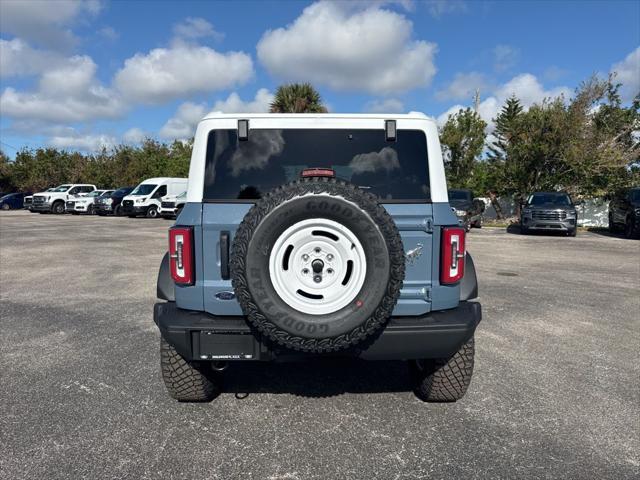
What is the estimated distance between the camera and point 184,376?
10.3ft

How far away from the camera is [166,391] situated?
137 inches

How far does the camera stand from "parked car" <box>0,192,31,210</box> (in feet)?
119

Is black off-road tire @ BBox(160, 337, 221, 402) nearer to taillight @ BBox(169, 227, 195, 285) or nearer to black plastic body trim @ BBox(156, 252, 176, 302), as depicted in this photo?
black plastic body trim @ BBox(156, 252, 176, 302)

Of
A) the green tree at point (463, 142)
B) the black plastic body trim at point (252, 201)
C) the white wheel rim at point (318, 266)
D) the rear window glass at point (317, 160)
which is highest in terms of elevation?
the green tree at point (463, 142)

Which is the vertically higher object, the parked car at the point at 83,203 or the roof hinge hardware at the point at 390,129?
the roof hinge hardware at the point at 390,129

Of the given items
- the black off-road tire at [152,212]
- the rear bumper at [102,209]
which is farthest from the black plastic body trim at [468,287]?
the rear bumper at [102,209]

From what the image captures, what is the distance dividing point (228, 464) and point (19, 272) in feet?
26.8

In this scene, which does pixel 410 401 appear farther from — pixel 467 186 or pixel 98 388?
pixel 467 186

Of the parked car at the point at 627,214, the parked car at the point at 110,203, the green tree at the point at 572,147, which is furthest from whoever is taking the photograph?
the parked car at the point at 110,203

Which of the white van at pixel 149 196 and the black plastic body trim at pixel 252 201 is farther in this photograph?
the white van at pixel 149 196

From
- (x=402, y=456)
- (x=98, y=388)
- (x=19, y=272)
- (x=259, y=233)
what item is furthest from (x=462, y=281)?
(x=19, y=272)

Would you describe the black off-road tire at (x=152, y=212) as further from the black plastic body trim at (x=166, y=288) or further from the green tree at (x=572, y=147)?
the black plastic body trim at (x=166, y=288)

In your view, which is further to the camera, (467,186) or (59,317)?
(467,186)

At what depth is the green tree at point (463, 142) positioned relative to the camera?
985 inches
